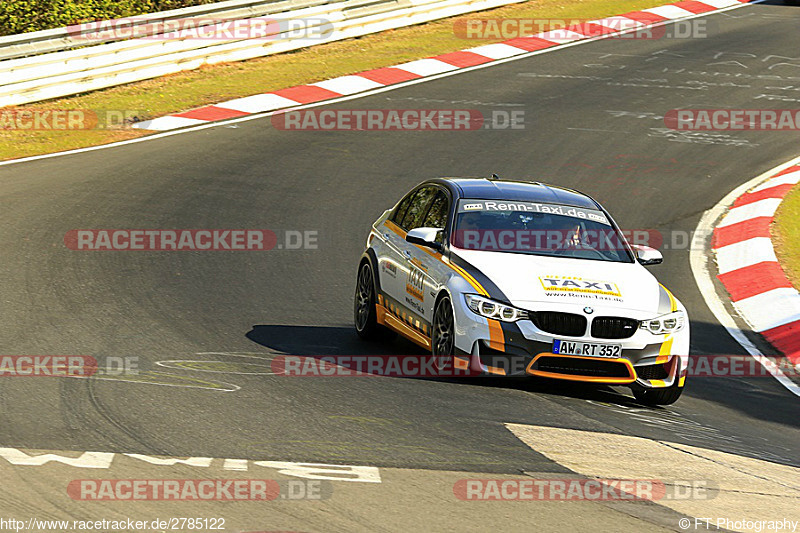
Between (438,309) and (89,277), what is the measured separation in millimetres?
4009

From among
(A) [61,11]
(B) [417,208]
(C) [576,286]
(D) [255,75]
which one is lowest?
(D) [255,75]

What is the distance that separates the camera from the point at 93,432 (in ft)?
22.9

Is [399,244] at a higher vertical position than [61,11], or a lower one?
lower

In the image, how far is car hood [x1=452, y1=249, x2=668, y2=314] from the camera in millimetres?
8844

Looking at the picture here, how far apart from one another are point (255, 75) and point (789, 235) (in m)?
10.6

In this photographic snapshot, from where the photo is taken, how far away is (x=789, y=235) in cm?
1461

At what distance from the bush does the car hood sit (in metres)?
14.2

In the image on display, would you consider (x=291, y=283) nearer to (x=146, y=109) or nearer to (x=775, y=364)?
(x=775, y=364)

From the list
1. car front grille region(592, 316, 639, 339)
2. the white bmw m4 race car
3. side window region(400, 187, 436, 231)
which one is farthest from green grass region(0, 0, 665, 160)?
car front grille region(592, 316, 639, 339)

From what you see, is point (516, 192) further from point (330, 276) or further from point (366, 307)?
point (330, 276)

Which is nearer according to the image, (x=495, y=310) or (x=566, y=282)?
(x=495, y=310)

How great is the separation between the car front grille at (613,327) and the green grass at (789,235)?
15.6 feet

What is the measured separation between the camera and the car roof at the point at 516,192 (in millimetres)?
10305

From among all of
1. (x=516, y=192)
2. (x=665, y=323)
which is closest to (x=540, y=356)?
(x=665, y=323)
